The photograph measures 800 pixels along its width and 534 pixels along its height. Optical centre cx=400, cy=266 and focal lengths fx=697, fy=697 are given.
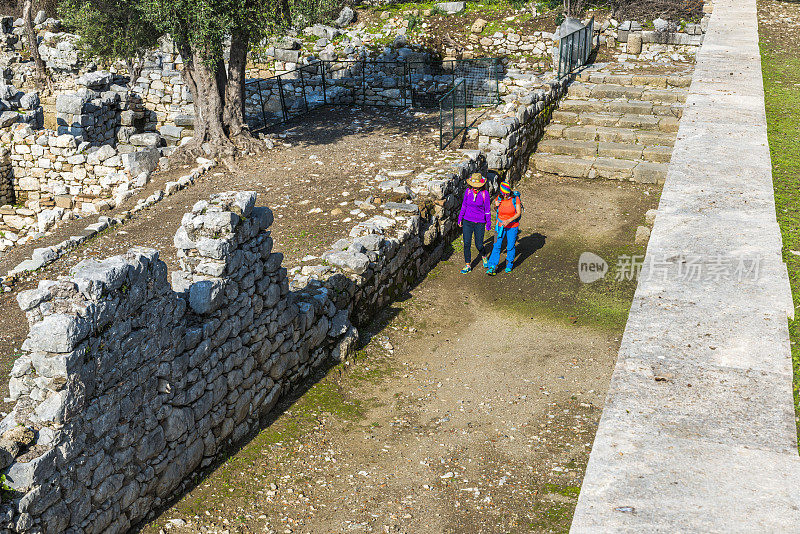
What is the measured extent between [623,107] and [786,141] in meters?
5.14

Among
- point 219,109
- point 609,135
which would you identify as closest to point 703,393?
point 609,135

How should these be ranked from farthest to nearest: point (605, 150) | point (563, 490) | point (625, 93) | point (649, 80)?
point (649, 80)
point (625, 93)
point (605, 150)
point (563, 490)

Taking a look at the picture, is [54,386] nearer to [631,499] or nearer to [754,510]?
[631,499]

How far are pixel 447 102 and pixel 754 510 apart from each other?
37.3 ft

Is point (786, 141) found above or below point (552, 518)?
above

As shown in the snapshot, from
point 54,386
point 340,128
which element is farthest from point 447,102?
point 54,386

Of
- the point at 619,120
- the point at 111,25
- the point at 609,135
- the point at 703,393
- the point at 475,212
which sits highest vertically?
the point at 111,25

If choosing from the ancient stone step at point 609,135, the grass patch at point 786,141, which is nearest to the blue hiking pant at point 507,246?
the grass patch at point 786,141

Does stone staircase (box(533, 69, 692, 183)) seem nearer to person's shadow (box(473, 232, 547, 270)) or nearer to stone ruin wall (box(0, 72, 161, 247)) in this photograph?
person's shadow (box(473, 232, 547, 270))

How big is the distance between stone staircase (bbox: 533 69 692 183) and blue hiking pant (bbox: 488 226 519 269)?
14.1 feet

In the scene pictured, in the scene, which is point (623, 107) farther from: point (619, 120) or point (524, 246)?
point (524, 246)

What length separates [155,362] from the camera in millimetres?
5504

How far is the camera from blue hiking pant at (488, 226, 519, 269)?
10.0m

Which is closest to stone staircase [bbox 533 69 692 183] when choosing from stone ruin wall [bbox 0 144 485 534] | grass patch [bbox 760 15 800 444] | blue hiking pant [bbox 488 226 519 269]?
grass patch [bbox 760 15 800 444]
